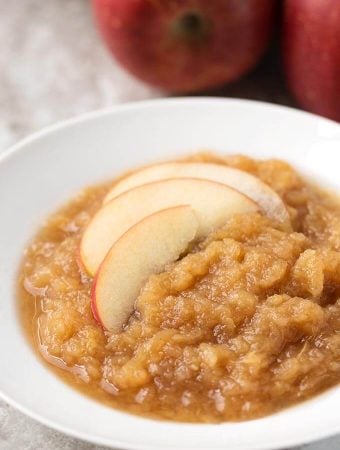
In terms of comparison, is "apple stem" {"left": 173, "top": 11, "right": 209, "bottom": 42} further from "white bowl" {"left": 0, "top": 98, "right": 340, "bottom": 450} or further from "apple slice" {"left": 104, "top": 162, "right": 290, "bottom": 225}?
"apple slice" {"left": 104, "top": 162, "right": 290, "bottom": 225}

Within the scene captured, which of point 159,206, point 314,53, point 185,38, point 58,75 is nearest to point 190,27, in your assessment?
point 185,38

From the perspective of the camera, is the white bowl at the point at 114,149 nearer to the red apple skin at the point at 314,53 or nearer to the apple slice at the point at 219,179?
the apple slice at the point at 219,179

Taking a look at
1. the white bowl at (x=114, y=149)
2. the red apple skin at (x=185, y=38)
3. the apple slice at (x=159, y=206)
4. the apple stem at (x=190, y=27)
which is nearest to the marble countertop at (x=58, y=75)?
the red apple skin at (x=185, y=38)

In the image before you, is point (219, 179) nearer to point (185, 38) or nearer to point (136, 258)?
point (136, 258)

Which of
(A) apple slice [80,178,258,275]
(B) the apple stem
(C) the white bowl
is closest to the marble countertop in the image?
(B) the apple stem

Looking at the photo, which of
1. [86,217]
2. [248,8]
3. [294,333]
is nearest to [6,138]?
[86,217]
